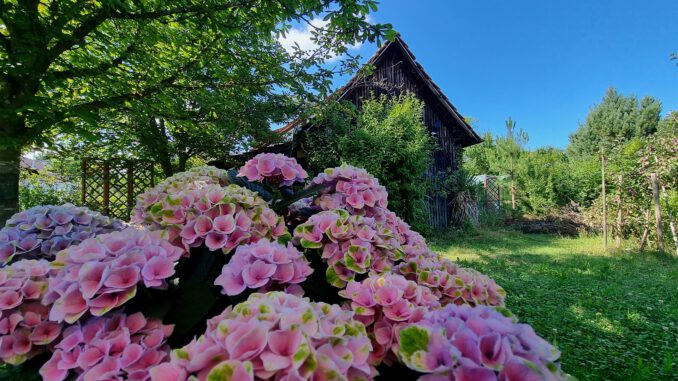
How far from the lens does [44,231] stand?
1.09 meters

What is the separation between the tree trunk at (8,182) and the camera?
111 inches

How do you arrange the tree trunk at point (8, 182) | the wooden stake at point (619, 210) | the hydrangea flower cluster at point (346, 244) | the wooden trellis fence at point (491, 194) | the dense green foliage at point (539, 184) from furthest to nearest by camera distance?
the wooden trellis fence at point (491, 194), the dense green foliage at point (539, 184), the wooden stake at point (619, 210), the tree trunk at point (8, 182), the hydrangea flower cluster at point (346, 244)

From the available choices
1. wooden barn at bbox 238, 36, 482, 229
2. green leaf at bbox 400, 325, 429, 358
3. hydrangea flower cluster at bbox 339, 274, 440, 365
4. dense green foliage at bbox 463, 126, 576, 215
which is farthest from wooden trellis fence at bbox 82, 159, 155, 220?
dense green foliage at bbox 463, 126, 576, 215

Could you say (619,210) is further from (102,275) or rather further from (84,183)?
(84,183)

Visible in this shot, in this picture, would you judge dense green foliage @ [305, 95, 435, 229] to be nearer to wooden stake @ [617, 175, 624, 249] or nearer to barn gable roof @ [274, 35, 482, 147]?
barn gable roof @ [274, 35, 482, 147]

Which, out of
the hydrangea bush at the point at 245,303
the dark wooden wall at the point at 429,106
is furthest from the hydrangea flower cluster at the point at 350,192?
the dark wooden wall at the point at 429,106

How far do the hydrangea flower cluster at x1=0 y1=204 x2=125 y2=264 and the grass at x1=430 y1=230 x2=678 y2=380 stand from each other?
2620mm

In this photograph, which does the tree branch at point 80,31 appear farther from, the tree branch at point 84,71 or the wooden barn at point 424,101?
the wooden barn at point 424,101

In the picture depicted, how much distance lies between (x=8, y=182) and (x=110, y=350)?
11.2 ft

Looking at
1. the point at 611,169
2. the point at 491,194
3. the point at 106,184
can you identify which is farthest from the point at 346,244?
the point at 491,194

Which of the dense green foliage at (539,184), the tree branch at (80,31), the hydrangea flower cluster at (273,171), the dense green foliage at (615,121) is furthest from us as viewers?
the dense green foliage at (615,121)

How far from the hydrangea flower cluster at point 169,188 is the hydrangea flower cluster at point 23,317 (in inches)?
13.6

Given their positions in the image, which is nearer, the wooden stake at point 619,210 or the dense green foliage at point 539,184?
the wooden stake at point 619,210

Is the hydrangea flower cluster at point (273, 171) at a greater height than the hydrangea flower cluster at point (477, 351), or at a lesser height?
greater
